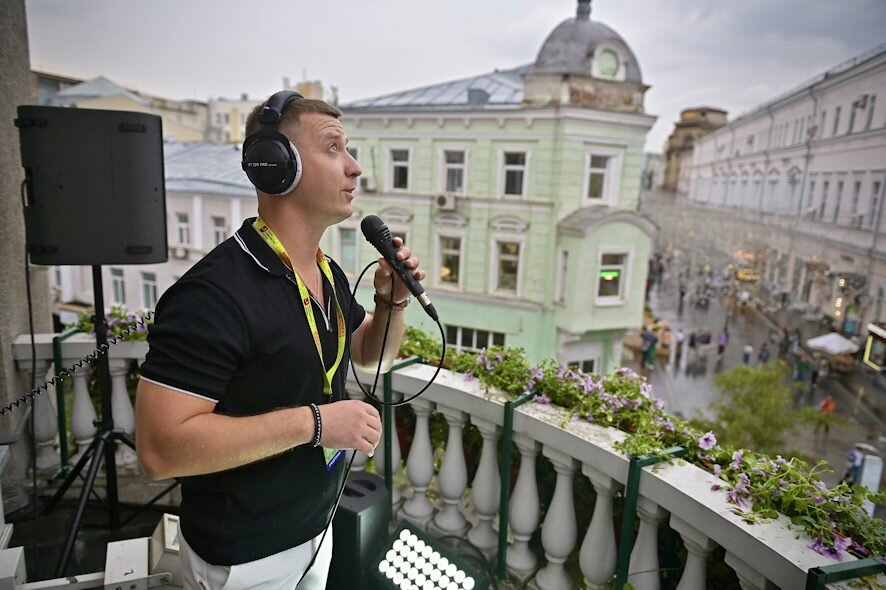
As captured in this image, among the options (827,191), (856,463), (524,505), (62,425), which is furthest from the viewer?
(856,463)

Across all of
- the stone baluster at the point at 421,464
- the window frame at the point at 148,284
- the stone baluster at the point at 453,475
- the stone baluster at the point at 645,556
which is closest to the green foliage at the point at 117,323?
the stone baluster at the point at 421,464

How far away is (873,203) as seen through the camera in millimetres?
3326


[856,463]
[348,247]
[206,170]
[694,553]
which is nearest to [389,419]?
[694,553]

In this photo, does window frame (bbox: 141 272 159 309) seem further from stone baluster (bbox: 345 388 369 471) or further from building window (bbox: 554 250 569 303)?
stone baluster (bbox: 345 388 369 471)

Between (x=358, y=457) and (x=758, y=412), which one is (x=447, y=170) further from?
→ (x=358, y=457)

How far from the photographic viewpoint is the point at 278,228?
0.84 m

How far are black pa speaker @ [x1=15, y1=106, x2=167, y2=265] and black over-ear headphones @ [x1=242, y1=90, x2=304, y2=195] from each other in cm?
81

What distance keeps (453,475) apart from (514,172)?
780 cm

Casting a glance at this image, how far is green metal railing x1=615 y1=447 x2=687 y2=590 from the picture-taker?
105 cm

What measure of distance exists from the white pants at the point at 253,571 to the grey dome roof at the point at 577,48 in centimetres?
860

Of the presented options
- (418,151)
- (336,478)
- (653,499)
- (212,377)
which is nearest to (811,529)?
(653,499)

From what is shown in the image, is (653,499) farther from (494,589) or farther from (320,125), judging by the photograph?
(320,125)

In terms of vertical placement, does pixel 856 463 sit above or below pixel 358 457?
below

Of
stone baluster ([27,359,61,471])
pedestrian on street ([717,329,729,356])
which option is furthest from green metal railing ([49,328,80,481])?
pedestrian on street ([717,329,729,356])
